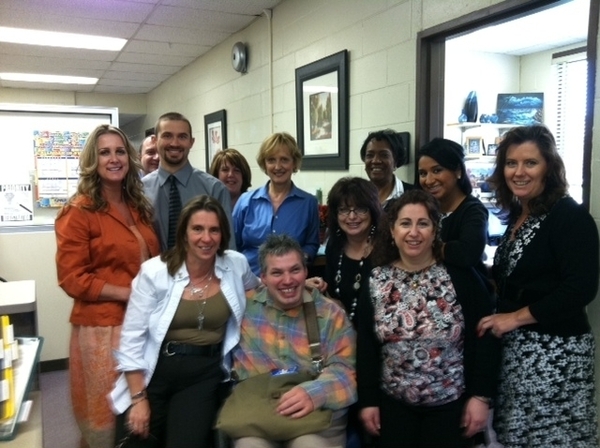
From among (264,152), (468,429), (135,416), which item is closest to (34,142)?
(264,152)

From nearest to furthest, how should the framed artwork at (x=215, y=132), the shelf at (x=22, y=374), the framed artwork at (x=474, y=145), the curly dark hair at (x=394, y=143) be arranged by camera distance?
the shelf at (x=22, y=374)
the curly dark hair at (x=394, y=143)
the framed artwork at (x=474, y=145)
the framed artwork at (x=215, y=132)

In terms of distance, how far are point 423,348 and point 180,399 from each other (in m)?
0.89

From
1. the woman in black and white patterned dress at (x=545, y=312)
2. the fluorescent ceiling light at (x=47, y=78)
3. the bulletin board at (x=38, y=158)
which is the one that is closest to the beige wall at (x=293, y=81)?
the bulletin board at (x=38, y=158)

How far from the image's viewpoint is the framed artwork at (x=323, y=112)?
343 cm

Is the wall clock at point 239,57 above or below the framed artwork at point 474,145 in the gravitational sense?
above

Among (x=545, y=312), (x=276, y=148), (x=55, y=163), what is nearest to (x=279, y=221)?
(x=276, y=148)

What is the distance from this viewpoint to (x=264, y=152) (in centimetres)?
265

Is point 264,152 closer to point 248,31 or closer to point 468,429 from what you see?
point 468,429

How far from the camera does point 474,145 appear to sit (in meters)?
5.14

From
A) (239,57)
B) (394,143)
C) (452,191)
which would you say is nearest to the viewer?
(452,191)

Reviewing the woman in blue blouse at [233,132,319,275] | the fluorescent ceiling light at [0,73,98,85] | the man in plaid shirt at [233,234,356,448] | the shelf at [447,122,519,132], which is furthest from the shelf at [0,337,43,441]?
the fluorescent ceiling light at [0,73,98,85]

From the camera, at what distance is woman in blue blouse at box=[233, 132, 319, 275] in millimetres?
2580

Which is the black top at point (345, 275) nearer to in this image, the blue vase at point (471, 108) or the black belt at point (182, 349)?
the black belt at point (182, 349)

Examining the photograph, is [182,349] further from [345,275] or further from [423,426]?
[423,426]
